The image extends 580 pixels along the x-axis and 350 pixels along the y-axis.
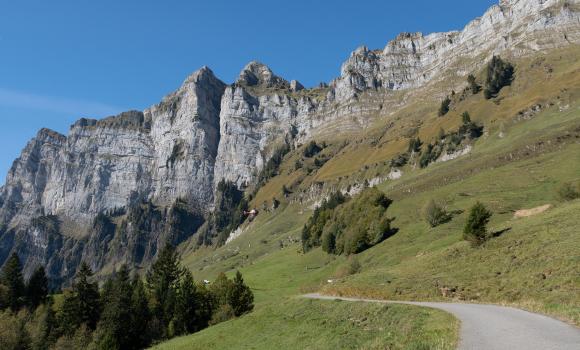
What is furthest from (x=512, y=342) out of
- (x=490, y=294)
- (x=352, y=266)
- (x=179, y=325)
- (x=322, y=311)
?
(x=179, y=325)

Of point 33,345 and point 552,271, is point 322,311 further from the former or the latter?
point 33,345

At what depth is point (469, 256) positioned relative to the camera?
49969 mm

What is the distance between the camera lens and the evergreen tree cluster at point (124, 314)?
76963mm

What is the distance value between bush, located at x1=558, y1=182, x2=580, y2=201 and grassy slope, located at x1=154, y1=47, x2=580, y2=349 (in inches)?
138

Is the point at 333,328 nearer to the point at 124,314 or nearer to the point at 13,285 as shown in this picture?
the point at 124,314

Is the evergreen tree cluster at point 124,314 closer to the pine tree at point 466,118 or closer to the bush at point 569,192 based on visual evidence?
the bush at point 569,192

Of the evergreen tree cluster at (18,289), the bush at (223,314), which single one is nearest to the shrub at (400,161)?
the bush at (223,314)

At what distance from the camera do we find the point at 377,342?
27.8 metres

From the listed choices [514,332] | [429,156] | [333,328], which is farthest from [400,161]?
[514,332]

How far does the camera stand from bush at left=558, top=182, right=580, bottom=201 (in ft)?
224

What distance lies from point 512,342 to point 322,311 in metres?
26.7

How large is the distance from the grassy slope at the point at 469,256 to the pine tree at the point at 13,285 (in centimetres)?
5754

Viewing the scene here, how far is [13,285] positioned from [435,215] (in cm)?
10246

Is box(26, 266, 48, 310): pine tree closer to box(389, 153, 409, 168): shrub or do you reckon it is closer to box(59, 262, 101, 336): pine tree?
box(59, 262, 101, 336): pine tree
